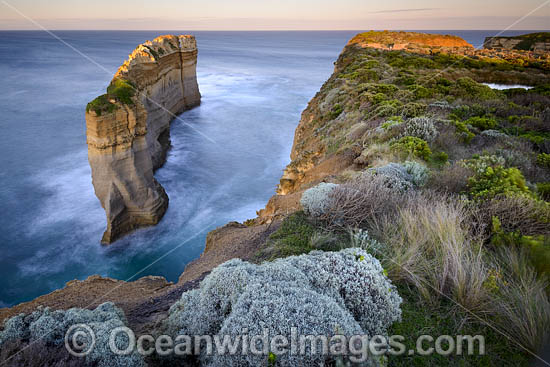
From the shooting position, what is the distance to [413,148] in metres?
7.41

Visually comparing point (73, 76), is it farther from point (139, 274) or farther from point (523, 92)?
point (523, 92)

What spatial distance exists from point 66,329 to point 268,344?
→ 1951mm

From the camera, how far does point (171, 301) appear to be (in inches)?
160

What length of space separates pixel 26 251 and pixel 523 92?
83.4 feet

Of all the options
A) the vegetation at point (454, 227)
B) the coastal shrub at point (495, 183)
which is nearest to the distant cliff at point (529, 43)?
the vegetation at point (454, 227)

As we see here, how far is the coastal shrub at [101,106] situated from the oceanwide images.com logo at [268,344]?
39.6 ft

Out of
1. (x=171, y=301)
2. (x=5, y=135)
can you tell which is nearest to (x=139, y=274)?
(x=171, y=301)

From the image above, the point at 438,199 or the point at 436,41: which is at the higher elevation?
the point at 436,41

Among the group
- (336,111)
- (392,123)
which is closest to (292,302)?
(392,123)

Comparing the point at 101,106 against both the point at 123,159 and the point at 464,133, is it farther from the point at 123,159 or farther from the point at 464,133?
the point at 464,133

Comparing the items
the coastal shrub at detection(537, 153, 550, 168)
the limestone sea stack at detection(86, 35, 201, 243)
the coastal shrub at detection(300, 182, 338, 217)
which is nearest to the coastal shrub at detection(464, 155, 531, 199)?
the coastal shrub at detection(537, 153, 550, 168)

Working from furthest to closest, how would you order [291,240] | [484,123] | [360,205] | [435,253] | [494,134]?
[484,123] → [494,134] → [360,205] → [291,240] → [435,253]

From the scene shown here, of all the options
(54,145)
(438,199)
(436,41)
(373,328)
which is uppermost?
(436,41)

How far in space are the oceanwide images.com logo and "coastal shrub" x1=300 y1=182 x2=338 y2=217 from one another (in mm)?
2375
